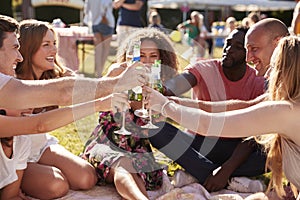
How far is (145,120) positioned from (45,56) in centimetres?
84

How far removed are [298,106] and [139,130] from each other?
1330 mm

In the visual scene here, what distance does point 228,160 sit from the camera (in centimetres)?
358

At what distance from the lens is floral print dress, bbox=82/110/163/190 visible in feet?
11.1

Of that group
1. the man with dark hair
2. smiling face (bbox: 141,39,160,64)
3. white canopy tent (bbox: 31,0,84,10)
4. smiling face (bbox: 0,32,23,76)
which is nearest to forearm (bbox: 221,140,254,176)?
the man with dark hair

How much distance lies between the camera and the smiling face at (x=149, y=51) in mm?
3443

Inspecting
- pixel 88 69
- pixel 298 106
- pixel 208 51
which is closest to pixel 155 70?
pixel 298 106

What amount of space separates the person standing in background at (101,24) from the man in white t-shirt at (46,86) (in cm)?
526

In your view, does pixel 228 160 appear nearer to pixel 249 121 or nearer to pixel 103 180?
pixel 103 180

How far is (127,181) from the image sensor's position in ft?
10.4

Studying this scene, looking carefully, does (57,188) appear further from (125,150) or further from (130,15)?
(130,15)

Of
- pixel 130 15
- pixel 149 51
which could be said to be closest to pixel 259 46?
pixel 149 51

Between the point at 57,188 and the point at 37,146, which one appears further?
the point at 37,146

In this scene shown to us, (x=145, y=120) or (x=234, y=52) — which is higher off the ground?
(x=234, y=52)

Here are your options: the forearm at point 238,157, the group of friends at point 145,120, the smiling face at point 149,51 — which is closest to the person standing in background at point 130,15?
the group of friends at point 145,120
